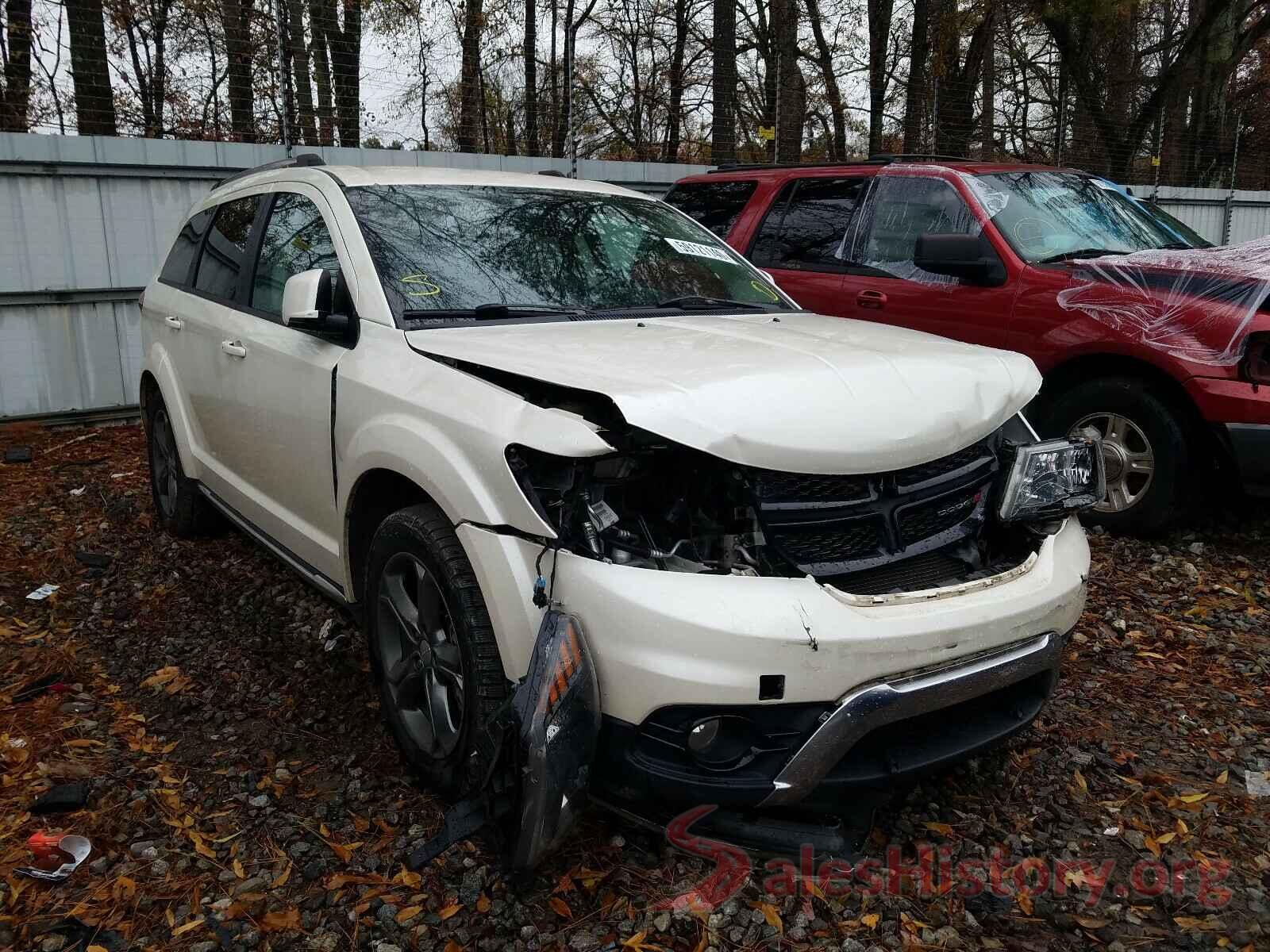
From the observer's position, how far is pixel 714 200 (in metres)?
6.95

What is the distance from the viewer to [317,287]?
10.3ft

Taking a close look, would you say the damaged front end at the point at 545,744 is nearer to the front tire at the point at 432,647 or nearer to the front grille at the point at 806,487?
the front tire at the point at 432,647

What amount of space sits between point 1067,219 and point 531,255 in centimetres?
356

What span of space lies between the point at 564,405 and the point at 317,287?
1.06 meters

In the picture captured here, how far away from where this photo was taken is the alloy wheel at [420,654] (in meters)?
2.77

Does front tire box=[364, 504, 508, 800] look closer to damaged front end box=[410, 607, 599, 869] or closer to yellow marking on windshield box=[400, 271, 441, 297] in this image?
damaged front end box=[410, 607, 599, 869]

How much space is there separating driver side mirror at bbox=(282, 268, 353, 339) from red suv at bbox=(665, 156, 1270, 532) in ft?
10.2

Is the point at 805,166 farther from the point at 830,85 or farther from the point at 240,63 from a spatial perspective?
the point at 830,85

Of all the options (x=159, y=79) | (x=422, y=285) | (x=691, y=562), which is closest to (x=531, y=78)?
(x=159, y=79)

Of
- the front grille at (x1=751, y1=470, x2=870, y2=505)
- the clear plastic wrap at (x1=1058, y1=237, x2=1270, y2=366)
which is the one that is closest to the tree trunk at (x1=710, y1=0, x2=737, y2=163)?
the clear plastic wrap at (x1=1058, y1=237, x2=1270, y2=366)

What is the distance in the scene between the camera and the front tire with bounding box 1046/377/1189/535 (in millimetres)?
4809

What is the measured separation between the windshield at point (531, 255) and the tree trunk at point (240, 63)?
6.12 m

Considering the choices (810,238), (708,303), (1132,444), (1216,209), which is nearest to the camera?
(708,303)

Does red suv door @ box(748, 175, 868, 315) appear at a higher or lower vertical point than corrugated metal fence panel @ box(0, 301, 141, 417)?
higher
